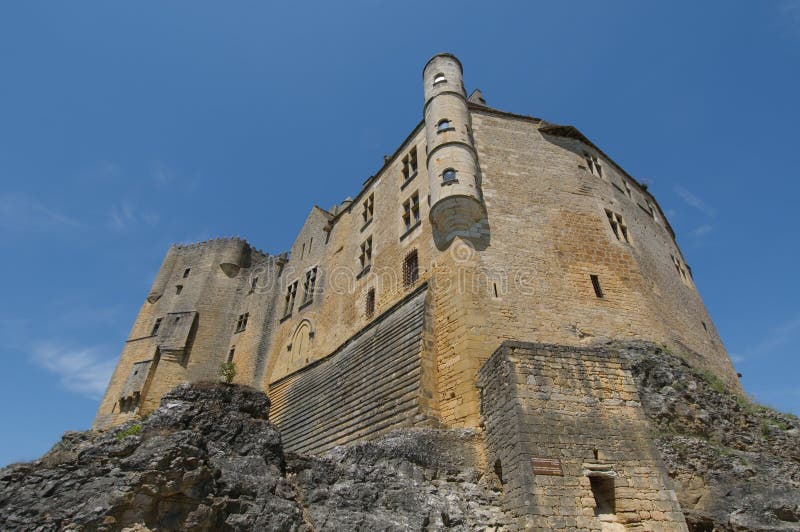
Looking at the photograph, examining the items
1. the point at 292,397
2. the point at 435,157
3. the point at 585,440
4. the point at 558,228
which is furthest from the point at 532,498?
the point at 292,397

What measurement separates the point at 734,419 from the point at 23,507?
13539mm

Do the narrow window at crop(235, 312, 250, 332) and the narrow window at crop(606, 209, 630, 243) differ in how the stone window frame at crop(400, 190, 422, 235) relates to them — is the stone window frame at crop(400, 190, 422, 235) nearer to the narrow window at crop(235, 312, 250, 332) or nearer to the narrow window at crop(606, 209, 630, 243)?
the narrow window at crop(606, 209, 630, 243)

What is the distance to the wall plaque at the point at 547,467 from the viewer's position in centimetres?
783

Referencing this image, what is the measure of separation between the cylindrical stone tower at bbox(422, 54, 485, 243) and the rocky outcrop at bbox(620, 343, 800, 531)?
6058 mm

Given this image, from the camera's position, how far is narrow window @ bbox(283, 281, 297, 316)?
24966mm

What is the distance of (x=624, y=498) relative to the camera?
7.82 meters

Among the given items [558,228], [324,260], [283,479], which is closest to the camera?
[283,479]

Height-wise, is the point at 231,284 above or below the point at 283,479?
above

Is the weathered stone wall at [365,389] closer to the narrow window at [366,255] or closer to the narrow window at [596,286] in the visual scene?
the narrow window at [366,255]

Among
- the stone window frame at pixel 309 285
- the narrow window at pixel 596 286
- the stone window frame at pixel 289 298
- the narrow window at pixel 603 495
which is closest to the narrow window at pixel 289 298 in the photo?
the stone window frame at pixel 289 298

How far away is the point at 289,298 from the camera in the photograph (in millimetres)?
25484

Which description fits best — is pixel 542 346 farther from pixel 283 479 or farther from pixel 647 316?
pixel 647 316

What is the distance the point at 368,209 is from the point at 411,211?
4.30m

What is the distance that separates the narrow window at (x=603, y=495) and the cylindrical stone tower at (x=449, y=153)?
8096 mm
